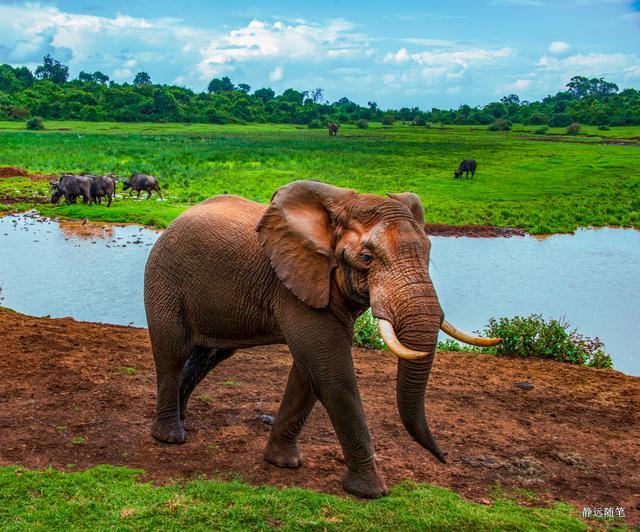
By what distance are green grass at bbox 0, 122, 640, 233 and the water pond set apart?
232 centimetres

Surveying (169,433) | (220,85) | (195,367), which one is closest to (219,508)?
(169,433)

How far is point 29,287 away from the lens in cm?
1518

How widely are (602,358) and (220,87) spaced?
150 metres

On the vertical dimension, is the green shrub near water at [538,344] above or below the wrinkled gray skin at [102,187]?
below

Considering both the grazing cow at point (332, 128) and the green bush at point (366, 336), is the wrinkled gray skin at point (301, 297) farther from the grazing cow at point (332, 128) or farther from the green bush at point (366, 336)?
the grazing cow at point (332, 128)

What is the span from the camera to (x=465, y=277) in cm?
1772

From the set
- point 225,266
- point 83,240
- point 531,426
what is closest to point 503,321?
point 531,426

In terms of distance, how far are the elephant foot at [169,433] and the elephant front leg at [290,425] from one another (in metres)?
0.92

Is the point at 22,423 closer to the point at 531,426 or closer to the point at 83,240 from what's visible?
the point at 531,426

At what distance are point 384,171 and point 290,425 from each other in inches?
1268

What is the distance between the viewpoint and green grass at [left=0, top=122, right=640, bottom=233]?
86.9ft

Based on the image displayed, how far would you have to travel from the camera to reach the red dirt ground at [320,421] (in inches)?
244

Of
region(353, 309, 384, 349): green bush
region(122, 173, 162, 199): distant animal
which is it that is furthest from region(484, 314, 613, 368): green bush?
region(122, 173, 162, 199): distant animal

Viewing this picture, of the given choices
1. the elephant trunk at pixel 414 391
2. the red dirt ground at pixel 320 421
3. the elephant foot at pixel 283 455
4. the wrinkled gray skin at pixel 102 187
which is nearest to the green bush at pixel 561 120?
the wrinkled gray skin at pixel 102 187
